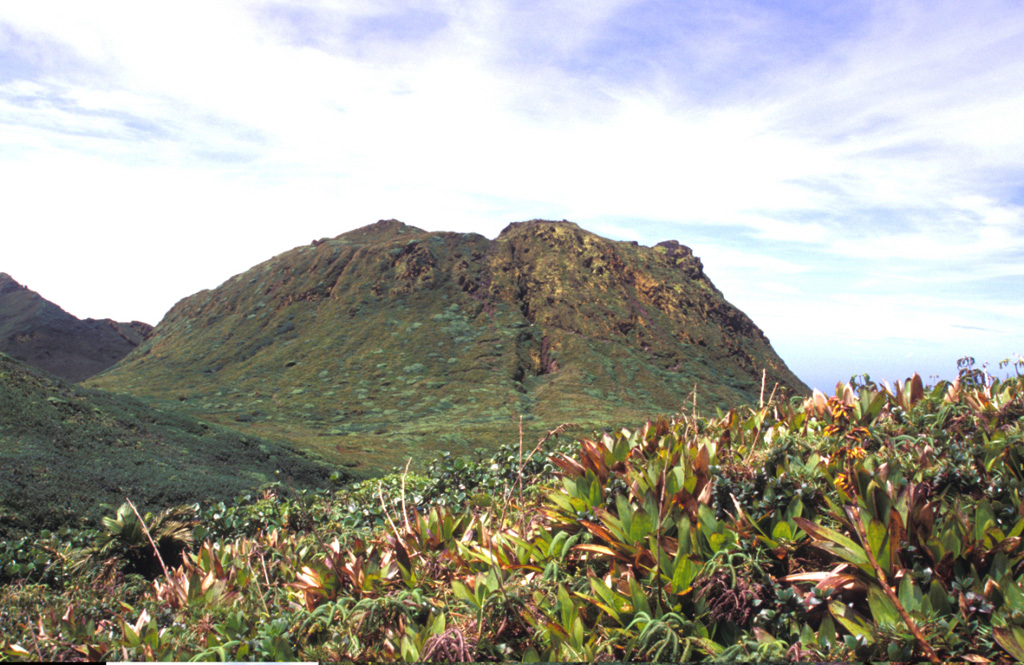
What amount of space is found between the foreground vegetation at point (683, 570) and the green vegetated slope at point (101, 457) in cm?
453

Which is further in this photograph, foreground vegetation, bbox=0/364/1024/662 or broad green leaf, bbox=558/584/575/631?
broad green leaf, bbox=558/584/575/631

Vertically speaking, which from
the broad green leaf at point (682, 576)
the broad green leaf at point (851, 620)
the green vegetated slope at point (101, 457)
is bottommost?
the green vegetated slope at point (101, 457)

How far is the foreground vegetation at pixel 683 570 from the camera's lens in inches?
84.0

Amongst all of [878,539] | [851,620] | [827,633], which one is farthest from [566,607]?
[878,539]

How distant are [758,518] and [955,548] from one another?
2.52 feet

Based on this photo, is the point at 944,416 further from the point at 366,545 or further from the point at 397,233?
the point at 397,233

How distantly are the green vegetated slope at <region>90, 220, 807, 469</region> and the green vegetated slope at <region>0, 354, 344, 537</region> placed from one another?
679 cm

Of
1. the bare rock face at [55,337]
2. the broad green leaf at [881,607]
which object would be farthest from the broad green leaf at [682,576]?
the bare rock face at [55,337]

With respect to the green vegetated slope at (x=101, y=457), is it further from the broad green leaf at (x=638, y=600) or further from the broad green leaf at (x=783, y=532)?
the broad green leaf at (x=783, y=532)

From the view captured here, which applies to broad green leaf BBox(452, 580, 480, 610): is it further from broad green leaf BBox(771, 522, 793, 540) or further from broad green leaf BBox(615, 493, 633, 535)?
broad green leaf BBox(771, 522, 793, 540)

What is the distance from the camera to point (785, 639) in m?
2.26

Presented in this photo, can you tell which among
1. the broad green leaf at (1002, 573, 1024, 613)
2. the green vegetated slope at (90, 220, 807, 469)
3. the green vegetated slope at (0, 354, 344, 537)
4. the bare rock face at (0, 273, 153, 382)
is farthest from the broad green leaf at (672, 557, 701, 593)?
the bare rock face at (0, 273, 153, 382)

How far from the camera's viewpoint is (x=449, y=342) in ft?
134

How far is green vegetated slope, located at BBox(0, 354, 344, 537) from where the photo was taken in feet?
25.2
